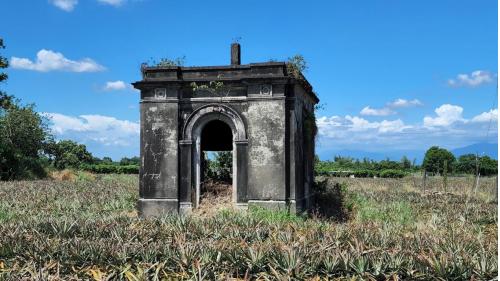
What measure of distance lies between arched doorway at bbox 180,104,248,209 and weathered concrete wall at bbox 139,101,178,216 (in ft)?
0.89

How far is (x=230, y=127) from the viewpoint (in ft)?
46.7

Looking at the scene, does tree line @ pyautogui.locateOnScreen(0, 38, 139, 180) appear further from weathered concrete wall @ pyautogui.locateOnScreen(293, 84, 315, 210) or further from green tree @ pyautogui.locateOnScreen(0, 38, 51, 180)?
weathered concrete wall @ pyautogui.locateOnScreen(293, 84, 315, 210)

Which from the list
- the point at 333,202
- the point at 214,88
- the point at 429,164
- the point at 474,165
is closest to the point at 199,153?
the point at 214,88

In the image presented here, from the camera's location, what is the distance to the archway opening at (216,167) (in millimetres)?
14484

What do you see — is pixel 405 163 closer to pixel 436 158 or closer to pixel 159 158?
pixel 436 158

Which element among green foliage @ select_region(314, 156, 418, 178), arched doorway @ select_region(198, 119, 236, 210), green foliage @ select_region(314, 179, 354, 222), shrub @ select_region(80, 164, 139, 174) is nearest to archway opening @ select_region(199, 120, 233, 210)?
arched doorway @ select_region(198, 119, 236, 210)

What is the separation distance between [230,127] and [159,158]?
2.13 metres

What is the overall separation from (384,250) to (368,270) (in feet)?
1.91

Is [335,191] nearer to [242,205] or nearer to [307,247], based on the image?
[242,205]

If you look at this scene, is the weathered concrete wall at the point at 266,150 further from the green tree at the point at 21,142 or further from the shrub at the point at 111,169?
the shrub at the point at 111,169

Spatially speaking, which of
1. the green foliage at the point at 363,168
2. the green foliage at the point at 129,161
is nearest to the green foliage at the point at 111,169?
the green foliage at the point at 129,161

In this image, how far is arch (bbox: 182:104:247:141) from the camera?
13.8m

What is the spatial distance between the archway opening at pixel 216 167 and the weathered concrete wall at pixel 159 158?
1013mm

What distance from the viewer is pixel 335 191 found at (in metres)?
19.8
